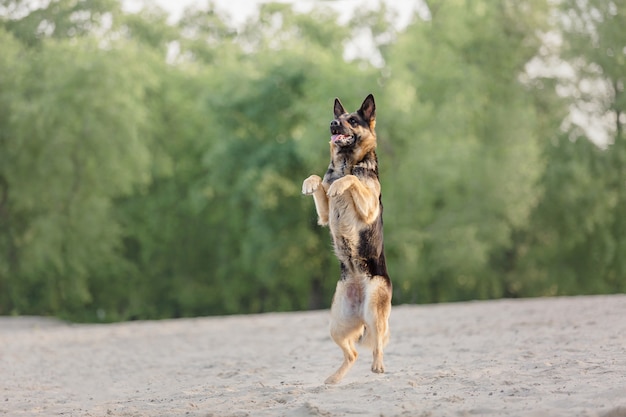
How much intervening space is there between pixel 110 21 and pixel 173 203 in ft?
24.4

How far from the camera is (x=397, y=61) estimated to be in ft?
105

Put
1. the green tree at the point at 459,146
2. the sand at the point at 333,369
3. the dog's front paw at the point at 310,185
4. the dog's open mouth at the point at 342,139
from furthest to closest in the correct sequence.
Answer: the green tree at the point at 459,146 < the dog's open mouth at the point at 342,139 < the dog's front paw at the point at 310,185 < the sand at the point at 333,369

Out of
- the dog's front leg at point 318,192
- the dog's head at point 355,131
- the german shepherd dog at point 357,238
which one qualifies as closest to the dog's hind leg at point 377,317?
the german shepherd dog at point 357,238

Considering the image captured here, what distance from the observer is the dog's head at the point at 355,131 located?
27.6ft

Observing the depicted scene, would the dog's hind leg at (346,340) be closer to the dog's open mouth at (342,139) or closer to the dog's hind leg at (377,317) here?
the dog's hind leg at (377,317)

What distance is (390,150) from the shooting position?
31.4 m

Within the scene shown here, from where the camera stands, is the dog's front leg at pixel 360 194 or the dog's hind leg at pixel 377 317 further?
the dog's hind leg at pixel 377 317

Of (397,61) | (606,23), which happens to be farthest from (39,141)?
(606,23)

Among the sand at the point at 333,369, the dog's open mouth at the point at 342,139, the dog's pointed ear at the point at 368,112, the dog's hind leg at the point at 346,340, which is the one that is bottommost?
the sand at the point at 333,369

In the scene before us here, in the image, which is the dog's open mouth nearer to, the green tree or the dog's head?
the dog's head

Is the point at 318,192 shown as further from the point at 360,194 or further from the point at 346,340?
the point at 346,340

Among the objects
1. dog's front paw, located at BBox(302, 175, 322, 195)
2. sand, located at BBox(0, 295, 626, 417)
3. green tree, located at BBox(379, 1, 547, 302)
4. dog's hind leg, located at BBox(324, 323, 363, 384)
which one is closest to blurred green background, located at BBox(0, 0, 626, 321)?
green tree, located at BBox(379, 1, 547, 302)

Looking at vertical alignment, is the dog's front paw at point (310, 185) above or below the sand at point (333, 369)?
above

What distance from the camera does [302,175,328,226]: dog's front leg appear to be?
8.30m
